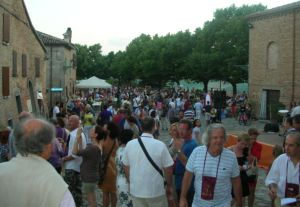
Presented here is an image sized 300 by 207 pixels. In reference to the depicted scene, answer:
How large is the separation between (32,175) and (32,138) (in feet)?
0.78

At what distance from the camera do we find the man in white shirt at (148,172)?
5734 mm

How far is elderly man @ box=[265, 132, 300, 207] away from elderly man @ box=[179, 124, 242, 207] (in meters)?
0.49

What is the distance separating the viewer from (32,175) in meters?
3.02

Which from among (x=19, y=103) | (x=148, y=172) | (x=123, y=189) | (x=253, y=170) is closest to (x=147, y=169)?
(x=148, y=172)

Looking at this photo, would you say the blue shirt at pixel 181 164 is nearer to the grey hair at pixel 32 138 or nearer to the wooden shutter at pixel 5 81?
the grey hair at pixel 32 138

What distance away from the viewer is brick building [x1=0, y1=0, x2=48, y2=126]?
20.4 m

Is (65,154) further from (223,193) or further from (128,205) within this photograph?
(223,193)

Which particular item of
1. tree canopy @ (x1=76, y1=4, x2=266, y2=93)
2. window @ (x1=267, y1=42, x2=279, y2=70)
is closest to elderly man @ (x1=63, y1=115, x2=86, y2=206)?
window @ (x1=267, y1=42, x2=279, y2=70)

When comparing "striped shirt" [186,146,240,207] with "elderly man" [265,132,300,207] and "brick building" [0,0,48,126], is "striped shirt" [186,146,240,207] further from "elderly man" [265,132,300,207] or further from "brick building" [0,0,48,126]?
"brick building" [0,0,48,126]

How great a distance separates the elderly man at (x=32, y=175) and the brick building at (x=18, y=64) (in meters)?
16.8

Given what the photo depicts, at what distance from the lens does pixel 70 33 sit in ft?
192

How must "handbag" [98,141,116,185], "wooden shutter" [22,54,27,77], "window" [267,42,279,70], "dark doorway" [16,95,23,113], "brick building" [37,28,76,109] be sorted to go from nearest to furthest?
1. "handbag" [98,141,116,185]
2. "dark doorway" [16,95,23,113]
3. "wooden shutter" [22,54,27,77]
4. "window" [267,42,279,70]
5. "brick building" [37,28,76,109]

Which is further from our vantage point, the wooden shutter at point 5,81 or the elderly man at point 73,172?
the wooden shutter at point 5,81

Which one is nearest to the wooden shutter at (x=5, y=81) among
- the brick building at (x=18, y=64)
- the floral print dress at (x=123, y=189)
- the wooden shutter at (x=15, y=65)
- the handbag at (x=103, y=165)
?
the brick building at (x=18, y=64)
